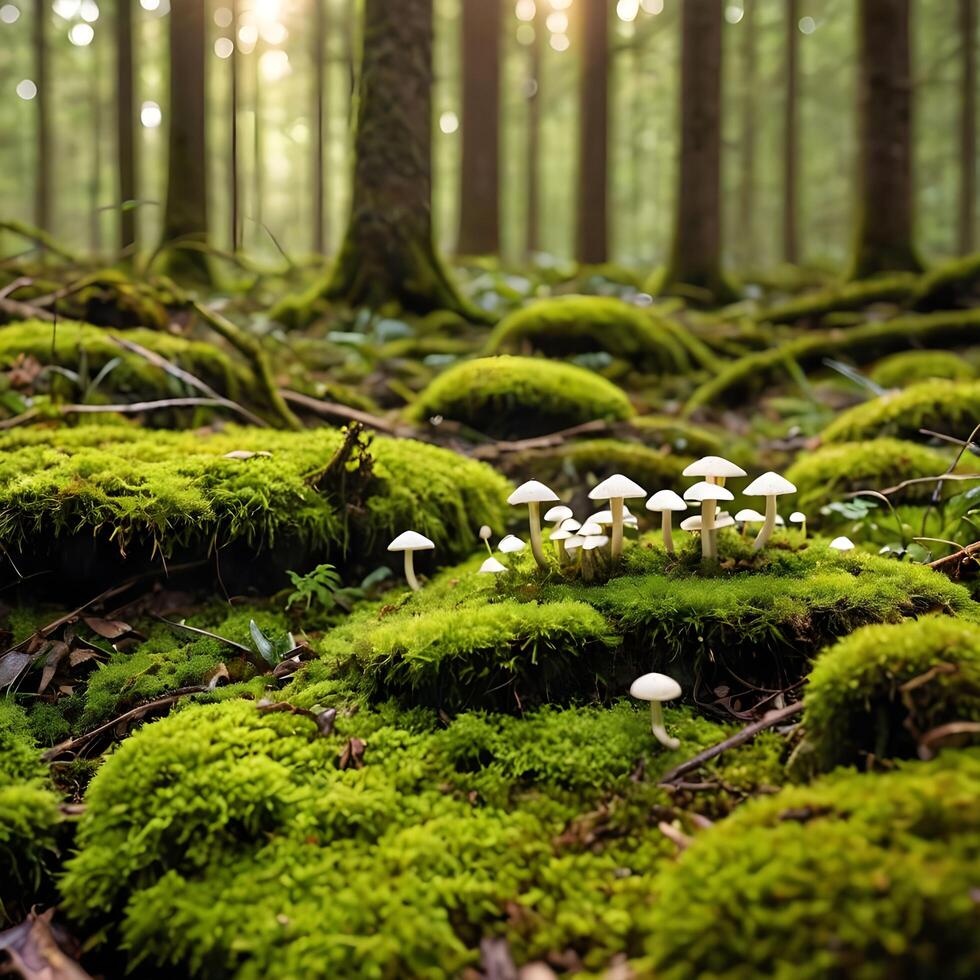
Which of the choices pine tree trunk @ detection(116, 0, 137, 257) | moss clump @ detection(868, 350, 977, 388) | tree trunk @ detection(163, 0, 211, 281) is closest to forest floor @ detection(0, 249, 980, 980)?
moss clump @ detection(868, 350, 977, 388)

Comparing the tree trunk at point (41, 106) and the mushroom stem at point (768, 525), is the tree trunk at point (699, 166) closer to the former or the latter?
the mushroom stem at point (768, 525)

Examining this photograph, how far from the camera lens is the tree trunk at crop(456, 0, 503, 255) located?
14.0m

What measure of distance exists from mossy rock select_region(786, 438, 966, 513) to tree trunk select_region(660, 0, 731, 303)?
6854 millimetres

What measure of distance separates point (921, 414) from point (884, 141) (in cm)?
654

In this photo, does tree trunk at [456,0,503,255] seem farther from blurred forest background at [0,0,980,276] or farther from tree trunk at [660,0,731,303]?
tree trunk at [660,0,731,303]

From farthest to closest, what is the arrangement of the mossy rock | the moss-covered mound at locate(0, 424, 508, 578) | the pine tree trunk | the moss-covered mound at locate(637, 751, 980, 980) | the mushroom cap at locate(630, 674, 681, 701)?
the pine tree trunk → the mossy rock → the moss-covered mound at locate(0, 424, 508, 578) → the mushroom cap at locate(630, 674, 681, 701) → the moss-covered mound at locate(637, 751, 980, 980)

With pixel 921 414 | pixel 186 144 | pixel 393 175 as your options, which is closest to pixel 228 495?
pixel 921 414

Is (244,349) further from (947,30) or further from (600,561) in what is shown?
(947,30)

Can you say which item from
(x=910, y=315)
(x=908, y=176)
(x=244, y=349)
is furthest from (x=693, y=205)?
(x=244, y=349)

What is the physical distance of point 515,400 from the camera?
5.65 m

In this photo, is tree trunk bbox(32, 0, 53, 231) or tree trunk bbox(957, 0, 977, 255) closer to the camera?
tree trunk bbox(957, 0, 977, 255)

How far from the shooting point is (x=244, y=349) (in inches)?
215

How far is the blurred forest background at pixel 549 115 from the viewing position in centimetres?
2022

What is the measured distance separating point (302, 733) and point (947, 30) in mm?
29156
